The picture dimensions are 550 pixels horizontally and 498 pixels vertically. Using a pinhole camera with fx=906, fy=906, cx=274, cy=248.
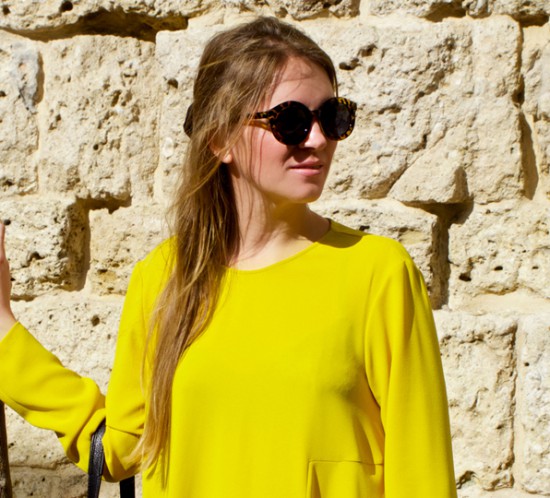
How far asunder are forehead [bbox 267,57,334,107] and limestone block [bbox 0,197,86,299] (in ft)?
4.58

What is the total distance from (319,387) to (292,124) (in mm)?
485

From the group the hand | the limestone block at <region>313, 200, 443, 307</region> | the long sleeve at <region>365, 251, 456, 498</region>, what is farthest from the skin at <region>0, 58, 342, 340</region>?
the limestone block at <region>313, 200, 443, 307</region>

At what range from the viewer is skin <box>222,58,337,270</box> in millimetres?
1705

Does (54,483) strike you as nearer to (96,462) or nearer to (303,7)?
(96,462)

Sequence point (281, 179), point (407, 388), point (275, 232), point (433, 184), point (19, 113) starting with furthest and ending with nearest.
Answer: point (19, 113)
point (433, 184)
point (275, 232)
point (281, 179)
point (407, 388)

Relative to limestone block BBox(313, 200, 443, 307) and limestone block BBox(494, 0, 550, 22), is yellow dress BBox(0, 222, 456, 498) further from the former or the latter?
limestone block BBox(494, 0, 550, 22)

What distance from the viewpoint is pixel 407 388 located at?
1620 mm

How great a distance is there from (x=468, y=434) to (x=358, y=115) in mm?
950

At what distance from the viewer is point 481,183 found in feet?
8.31

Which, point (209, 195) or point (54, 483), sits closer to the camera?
point (209, 195)

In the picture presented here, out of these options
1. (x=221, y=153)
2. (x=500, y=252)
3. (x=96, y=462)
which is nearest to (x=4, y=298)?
(x=96, y=462)

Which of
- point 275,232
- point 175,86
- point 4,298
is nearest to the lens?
point 275,232

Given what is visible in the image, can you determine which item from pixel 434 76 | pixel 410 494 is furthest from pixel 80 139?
pixel 410 494

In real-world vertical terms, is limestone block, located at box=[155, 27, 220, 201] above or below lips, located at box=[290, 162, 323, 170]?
above
